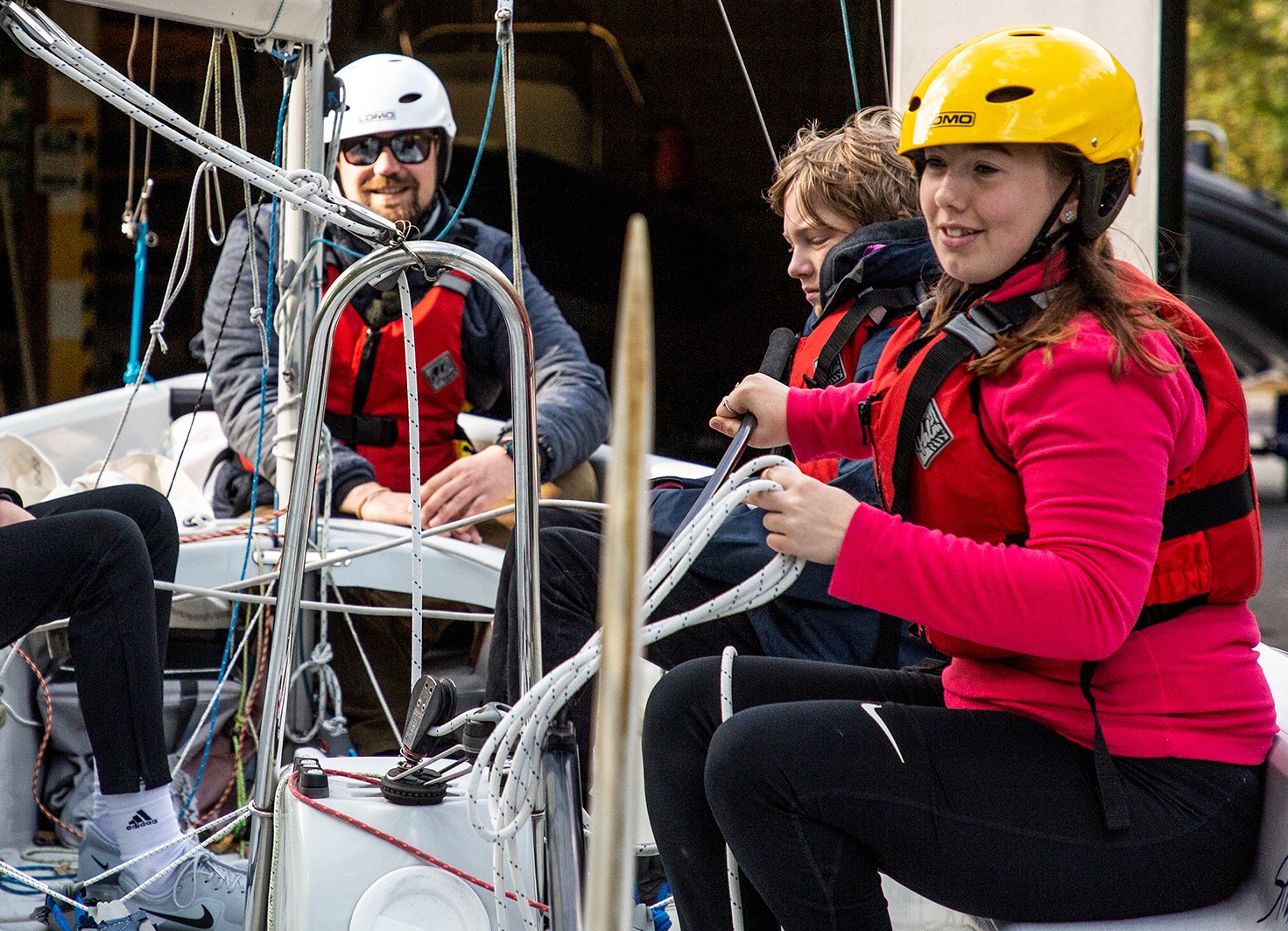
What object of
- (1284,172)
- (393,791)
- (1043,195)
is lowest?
(393,791)

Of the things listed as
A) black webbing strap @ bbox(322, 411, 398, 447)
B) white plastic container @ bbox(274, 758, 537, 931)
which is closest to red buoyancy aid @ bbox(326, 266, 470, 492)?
black webbing strap @ bbox(322, 411, 398, 447)

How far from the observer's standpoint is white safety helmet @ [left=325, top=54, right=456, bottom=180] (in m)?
3.05

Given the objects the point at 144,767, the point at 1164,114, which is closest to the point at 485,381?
the point at 144,767

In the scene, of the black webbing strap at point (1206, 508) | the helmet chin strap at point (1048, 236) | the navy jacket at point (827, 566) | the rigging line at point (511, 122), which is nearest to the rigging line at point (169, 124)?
the rigging line at point (511, 122)

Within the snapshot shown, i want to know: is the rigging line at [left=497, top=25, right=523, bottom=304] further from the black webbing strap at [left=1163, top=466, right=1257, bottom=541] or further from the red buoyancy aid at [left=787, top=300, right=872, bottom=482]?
the black webbing strap at [left=1163, top=466, right=1257, bottom=541]

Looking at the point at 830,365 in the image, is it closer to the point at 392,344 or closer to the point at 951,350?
the point at 951,350

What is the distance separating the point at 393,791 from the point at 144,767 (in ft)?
2.40

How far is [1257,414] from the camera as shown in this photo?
11.4m

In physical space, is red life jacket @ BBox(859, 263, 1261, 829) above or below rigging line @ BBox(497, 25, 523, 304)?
below

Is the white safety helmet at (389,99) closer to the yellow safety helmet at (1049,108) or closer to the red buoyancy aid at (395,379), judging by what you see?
the red buoyancy aid at (395,379)

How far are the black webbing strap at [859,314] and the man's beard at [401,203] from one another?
4.57ft

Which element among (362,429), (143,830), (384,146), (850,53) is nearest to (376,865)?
(143,830)

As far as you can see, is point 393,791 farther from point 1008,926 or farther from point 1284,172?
point 1284,172

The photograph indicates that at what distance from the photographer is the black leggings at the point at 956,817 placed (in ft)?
4.32
